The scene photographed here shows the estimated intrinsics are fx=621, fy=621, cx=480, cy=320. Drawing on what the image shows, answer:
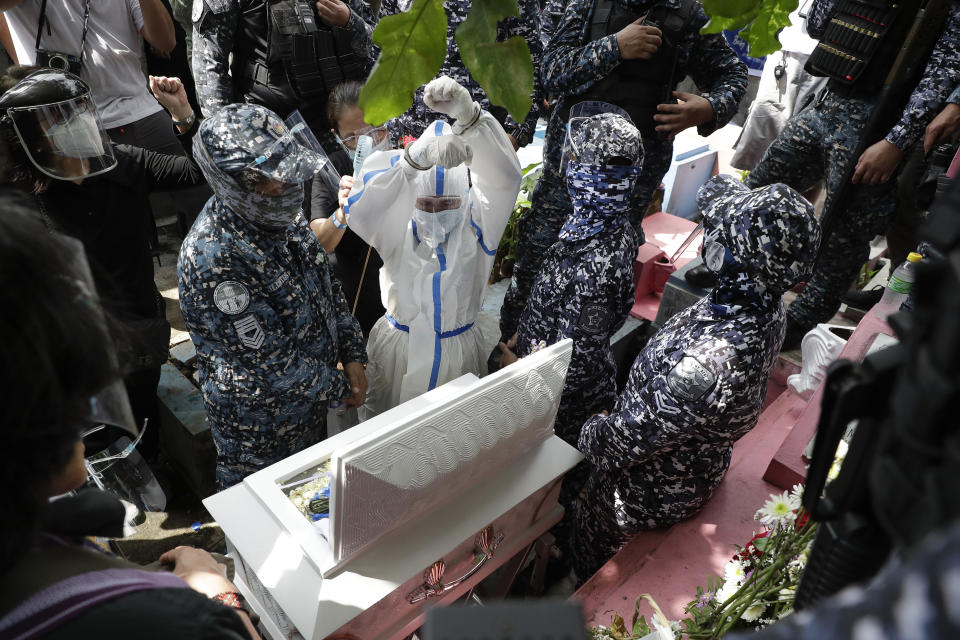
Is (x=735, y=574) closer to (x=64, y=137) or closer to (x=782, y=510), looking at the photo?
(x=782, y=510)

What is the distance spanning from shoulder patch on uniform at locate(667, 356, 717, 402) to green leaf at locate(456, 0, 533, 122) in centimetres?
116

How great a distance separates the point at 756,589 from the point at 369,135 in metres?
2.26

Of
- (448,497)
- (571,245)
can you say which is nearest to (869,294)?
(571,245)

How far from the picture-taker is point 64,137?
214 centimetres

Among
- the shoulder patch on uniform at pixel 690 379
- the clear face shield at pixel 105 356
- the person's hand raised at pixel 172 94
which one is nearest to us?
the clear face shield at pixel 105 356

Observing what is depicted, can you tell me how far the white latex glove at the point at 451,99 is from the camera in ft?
7.94

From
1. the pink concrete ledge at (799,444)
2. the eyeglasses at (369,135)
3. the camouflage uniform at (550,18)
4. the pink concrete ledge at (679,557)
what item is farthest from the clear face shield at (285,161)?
the camouflage uniform at (550,18)

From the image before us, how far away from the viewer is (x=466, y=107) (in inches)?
97.5

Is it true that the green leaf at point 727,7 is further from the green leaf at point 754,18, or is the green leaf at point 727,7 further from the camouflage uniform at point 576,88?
the camouflage uniform at point 576,88

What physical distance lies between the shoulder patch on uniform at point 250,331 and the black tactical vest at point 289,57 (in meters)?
1.77

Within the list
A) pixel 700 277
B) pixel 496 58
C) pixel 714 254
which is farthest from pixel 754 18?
pixel 700 277

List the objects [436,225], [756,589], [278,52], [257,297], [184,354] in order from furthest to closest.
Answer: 1. [184,354]
2. [278,52]
3. [436,225]
4. [257,297]
5. [756,589]

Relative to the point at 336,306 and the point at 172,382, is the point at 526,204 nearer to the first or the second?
the point at 336,306

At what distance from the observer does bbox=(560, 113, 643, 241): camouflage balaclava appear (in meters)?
2.26
